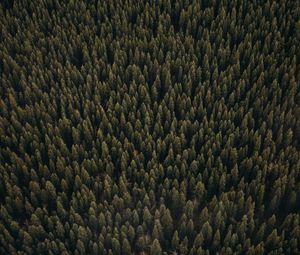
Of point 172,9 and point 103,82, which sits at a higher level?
point 172,9

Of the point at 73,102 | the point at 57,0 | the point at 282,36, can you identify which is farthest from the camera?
the point at 57,0

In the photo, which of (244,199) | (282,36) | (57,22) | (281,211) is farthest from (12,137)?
(282,36)

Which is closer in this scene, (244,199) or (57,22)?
(244,199)

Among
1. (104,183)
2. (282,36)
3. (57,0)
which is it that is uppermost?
(57,0)

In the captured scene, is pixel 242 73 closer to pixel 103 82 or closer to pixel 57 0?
pixel 103 82

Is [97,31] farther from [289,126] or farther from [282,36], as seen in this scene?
[289,126]

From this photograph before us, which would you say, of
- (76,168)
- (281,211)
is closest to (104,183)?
(76,168)

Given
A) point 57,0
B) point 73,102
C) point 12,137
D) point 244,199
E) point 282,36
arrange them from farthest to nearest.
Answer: point 57,0
point 282,36
point 73,102
point 12,137
point 244,199
